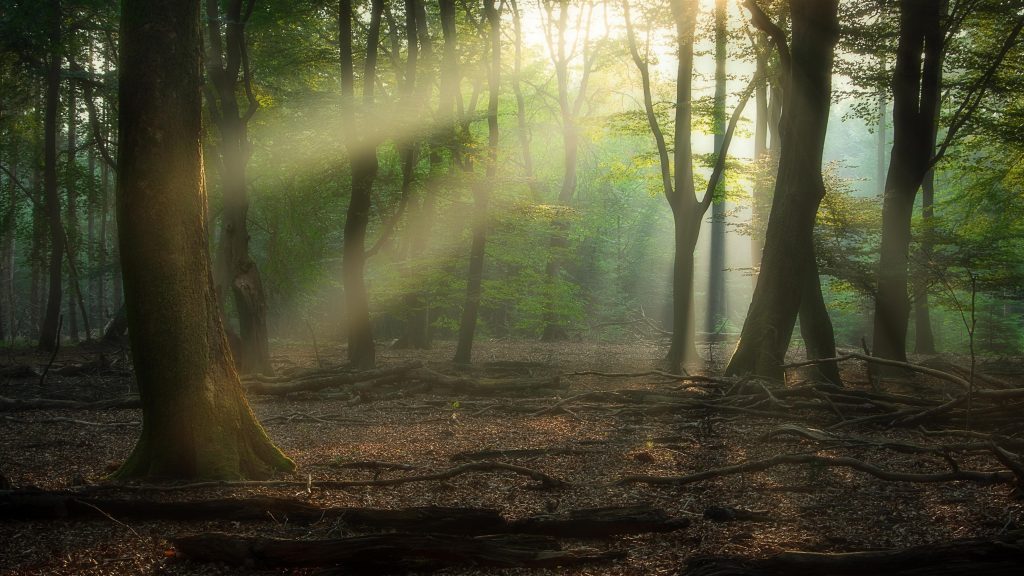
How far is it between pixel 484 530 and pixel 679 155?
13.1 m

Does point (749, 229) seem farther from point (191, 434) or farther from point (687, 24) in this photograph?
point (191, 434)

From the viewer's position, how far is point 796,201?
11.0m

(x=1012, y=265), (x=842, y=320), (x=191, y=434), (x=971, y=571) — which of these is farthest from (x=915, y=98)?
(x=842, y=320)

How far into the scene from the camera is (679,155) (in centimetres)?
1588

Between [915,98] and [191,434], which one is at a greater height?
[915,98]

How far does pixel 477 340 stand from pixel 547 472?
21.9 m

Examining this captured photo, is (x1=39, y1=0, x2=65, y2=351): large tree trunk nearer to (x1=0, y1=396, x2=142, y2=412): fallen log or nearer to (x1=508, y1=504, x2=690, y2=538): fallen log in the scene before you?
(x1=0, y1=396, x2=142, y2=412): fallen log

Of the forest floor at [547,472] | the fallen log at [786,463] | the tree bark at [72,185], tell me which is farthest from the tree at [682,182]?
the tree bark at [72,185]

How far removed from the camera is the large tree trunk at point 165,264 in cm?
537

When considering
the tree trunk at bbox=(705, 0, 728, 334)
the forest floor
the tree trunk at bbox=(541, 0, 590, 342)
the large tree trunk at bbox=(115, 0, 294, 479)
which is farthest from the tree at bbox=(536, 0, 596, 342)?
the large tree trunk at bbox=(115, 0, 294, 479)

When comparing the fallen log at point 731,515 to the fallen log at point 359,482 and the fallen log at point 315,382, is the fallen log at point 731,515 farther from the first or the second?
the fallen log at point 315,382

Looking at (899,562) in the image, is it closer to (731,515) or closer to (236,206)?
(731,515)

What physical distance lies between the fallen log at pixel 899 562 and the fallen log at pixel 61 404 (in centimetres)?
903

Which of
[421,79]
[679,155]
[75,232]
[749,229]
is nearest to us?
[679,155]
